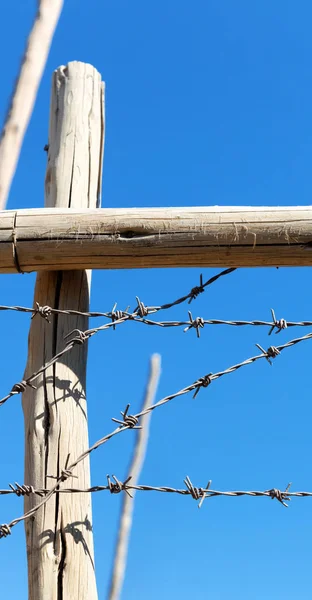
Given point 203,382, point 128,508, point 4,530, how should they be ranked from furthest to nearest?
point 128,508
point 203,382
point 4,530

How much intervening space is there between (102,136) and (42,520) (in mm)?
1535

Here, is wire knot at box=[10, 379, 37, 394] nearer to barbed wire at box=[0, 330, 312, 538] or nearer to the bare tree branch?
barbed wire at box=[0, 330, 312, 538]

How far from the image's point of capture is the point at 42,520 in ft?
8.30

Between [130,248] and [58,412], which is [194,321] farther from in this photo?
[58,412]

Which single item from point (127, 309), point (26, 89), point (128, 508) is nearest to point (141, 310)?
point (127, 309)

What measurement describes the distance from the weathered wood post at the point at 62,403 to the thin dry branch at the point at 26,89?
80.4 inches

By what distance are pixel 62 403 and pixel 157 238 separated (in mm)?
624

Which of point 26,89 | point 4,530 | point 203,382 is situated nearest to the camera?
point 4,530

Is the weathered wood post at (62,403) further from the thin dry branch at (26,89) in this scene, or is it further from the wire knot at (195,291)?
the thin dry branch at (26,89)

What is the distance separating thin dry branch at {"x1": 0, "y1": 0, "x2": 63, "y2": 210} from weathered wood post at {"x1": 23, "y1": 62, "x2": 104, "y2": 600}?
2.04 m

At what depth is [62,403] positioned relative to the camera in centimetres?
268

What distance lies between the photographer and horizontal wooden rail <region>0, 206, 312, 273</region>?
8.83ft

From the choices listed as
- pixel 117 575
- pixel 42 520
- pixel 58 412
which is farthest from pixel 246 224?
pixel 117 575

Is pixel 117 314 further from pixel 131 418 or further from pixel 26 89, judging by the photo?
pixel 26 89
